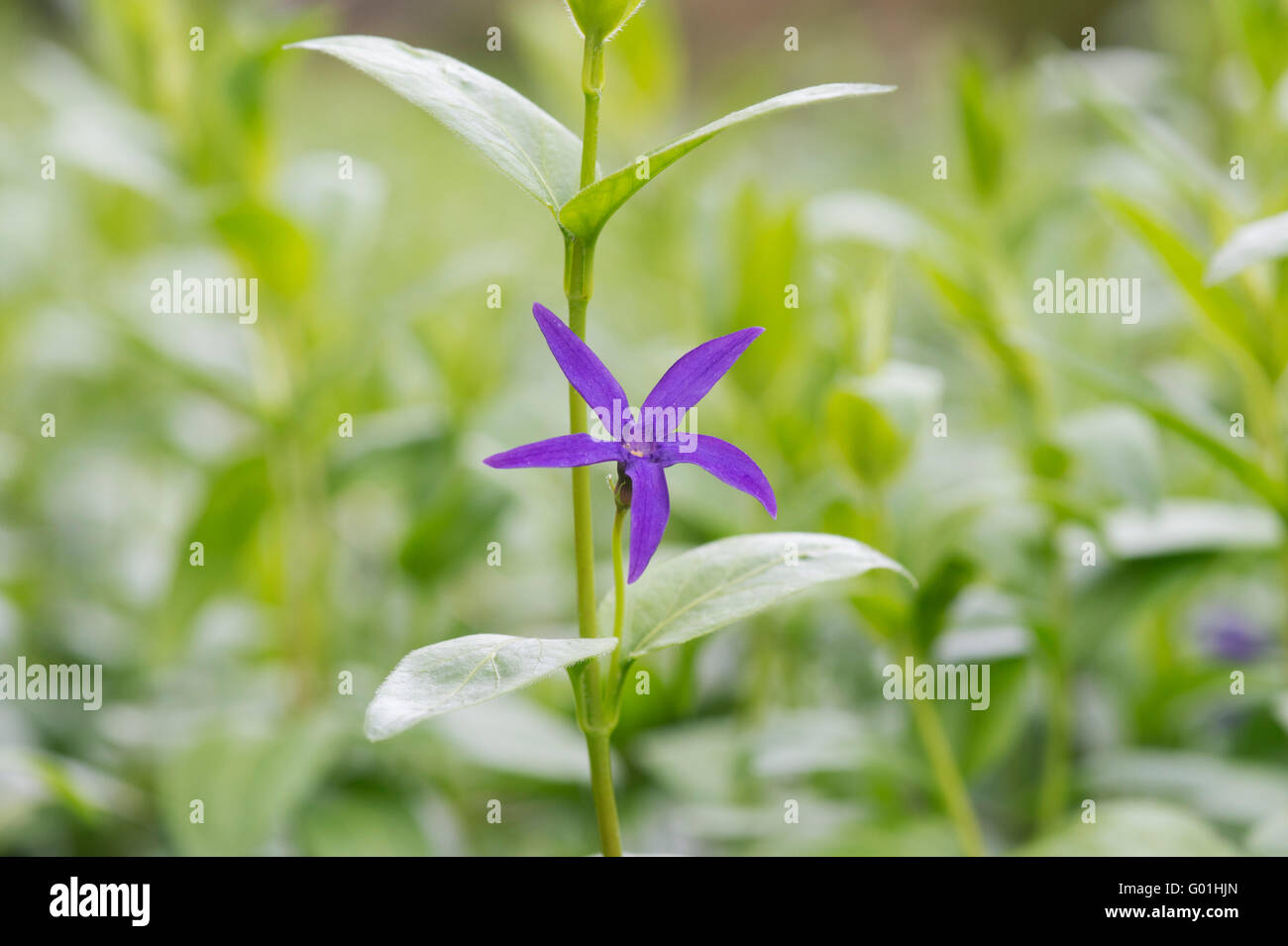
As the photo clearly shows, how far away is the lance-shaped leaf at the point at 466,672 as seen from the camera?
1.41 feet

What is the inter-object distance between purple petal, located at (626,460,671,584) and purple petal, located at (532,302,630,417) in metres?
0.03

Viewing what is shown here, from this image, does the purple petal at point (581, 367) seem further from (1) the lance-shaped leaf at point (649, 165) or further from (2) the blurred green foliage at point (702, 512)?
(2) the blurred green foliage at point (702, 512)

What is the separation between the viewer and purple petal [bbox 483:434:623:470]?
44 cm

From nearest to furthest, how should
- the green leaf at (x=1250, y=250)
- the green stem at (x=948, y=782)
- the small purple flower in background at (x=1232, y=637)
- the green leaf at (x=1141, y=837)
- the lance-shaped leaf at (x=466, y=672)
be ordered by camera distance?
the lance-shaped leaf at (x=466, y=672) < the green leaf at (x=1250, y=250) < the green leaf at (x=1141, y=837) < the green stem at (x=948, y=782) < the small purple flower in background at (x=1232, y=637)

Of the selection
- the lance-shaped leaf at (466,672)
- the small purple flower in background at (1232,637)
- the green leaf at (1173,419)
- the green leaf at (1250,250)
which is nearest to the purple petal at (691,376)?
the lance-shaped leaf at (466,672)

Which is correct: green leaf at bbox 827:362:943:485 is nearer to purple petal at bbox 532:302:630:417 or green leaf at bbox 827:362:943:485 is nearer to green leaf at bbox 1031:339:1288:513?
green leaf at bbox 1031:339:1288:513

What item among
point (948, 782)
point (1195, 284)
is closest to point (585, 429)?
point (948, 782)

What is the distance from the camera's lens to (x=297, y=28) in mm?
1033

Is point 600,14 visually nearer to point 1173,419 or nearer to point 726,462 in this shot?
point 726,462

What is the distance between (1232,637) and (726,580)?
0.86 metres

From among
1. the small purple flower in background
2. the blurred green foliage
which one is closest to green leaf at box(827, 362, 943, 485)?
the blurred green foliage

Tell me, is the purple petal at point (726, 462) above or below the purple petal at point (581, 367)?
below

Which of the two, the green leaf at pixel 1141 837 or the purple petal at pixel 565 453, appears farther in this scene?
the green leaf at pixel 1141 837

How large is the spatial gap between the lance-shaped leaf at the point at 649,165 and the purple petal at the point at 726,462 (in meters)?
0.11
